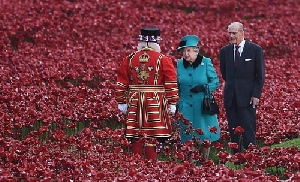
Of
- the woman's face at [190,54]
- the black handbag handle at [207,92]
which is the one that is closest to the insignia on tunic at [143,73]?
the woman's face at [190,54]

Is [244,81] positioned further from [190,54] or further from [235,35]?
[190,54]

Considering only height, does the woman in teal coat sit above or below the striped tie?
Answer: below

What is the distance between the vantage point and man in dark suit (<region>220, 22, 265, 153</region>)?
8.62 m

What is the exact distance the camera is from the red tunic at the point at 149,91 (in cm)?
800

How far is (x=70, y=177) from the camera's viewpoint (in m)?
6.64

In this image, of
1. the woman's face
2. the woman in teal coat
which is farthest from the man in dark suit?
the woman's face

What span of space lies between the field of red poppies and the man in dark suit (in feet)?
1.49

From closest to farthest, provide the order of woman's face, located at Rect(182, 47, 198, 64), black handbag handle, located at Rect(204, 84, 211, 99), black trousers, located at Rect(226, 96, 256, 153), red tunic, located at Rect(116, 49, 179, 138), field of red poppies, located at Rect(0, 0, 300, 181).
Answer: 1. field of red poppies, located at Rect(0, 0, 300, 181)
2. red tunic, located at Rect(116, 49, 179, 138)
3. woman's face, located at Rect(182, 47, 198, 64)
4. black handbag handle, located at Rect(204, 84, 211, 99)
5. black trousers, located at Rect(226, 96, 256, 153)

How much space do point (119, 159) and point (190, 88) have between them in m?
1.72

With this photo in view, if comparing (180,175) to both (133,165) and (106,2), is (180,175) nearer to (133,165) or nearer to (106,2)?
(133,165)

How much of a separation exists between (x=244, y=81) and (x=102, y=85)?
4637mm

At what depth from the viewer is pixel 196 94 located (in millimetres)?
8586

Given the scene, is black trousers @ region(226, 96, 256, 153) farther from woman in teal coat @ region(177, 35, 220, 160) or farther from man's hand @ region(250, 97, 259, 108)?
woman in teal coat @ region(177, 35, 220, 160)

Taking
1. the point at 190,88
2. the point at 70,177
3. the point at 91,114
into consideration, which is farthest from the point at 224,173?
the point at 91,114
